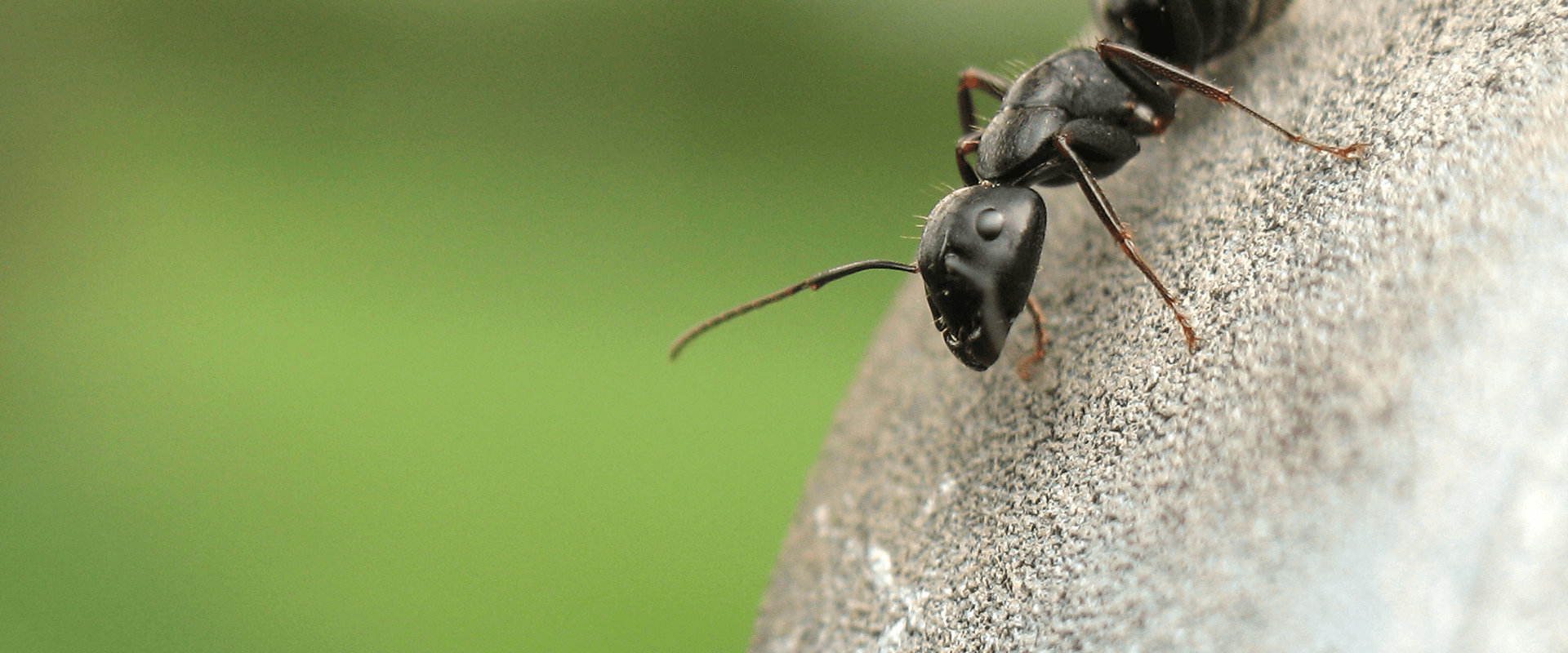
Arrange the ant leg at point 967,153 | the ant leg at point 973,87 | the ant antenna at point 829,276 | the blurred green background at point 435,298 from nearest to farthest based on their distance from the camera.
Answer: the ant antenna at point 829,276 → the ant leg at point 967,153 → the ant leg at point 973,87 → the blurred green background at point 435,298

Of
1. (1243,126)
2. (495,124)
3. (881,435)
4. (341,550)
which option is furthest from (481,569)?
(1243,126)

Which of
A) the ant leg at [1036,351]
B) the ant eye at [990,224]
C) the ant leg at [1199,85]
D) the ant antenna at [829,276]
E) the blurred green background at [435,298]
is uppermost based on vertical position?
the ant leg at [1199,85]

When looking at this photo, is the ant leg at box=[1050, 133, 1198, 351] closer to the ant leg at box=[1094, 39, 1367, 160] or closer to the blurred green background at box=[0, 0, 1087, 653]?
the ant leg at box=[1094, 39, 1367, 160]

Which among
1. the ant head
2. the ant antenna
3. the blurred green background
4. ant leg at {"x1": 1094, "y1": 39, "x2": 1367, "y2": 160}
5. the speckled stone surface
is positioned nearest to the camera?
the speckled stone surface

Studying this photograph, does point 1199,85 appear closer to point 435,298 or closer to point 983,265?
point 983,265

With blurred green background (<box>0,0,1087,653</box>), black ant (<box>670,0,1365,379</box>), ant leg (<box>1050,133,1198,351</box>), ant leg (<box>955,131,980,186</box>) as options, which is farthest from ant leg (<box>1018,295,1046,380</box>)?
blurred green background (<box>0,0,1087,653</box>)

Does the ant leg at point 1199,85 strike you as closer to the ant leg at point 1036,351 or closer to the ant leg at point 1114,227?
the ant leg at point 1114,227

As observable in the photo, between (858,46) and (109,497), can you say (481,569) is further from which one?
(858,46)

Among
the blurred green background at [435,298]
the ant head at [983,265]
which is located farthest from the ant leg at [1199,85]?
the blurred green background at [435,298]
